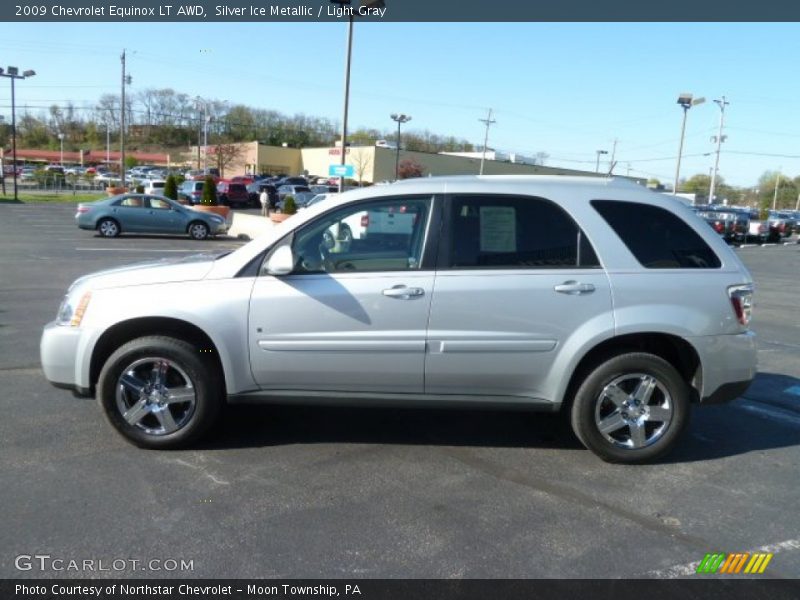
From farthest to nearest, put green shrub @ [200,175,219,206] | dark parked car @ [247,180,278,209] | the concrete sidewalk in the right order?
dark parked car @ [247,180,278,209]
green shrub @ [200,175,219,206]
the concrete sidewalk

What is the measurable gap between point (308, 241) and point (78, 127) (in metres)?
145

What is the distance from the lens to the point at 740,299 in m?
4.24

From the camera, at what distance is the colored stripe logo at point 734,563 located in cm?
314

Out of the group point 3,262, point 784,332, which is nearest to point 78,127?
point 3,262

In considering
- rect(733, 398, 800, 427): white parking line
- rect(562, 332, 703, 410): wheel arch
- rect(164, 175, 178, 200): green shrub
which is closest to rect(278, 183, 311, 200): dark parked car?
rect(164, 175, 178, 200): green shrub

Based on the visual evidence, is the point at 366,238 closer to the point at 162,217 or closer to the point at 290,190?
the point at 162,217

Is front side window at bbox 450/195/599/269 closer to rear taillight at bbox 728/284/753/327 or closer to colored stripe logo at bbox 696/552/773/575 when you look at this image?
rear taillight at bbox 728/284/753/327

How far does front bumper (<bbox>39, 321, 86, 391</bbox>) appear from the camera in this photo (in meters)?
4.21

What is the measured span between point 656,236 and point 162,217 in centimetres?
1992

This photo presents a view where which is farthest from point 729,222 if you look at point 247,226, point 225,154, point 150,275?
point 225,154

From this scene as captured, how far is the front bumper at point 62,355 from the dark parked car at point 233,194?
4009cm

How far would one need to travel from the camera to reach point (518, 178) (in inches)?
179

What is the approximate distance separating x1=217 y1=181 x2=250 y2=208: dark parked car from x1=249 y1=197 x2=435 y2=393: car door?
40537 mm

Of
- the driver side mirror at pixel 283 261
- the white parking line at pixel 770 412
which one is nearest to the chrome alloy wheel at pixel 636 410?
the white parking line at pixel 770 412
